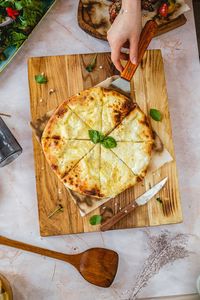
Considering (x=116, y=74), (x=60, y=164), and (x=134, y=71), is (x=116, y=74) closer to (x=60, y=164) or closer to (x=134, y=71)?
(x=134, y=71)

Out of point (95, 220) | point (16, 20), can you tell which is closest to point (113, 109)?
point (95, 220)

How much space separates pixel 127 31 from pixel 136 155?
0.60 m

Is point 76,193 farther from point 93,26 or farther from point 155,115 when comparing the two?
point 93,26

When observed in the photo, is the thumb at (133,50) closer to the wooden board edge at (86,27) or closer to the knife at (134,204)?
the wooden board edge at (86,27)

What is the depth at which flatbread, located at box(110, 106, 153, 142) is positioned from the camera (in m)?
2.82

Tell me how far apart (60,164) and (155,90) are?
62 cm

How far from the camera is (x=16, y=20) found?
2912mm

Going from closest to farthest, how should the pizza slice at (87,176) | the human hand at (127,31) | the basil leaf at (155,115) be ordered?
the human hand at (127,31) < the pizza slice at (87,176) < the basil leaf at (155,115)

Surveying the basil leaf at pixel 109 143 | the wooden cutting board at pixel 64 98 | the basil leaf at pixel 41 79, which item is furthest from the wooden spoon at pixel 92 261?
the basil leaf at pixel 41 79

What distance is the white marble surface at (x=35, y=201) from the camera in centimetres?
292

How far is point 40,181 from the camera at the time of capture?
2.81 meters

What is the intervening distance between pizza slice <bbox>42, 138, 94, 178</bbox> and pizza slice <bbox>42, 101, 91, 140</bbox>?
3cm

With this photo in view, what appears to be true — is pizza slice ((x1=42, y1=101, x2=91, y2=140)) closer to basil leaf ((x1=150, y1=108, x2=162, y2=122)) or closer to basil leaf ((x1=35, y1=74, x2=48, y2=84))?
basil leaf ((x1=35, y1=74, x2=48, y2=84))

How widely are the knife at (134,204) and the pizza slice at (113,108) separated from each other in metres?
0.36
